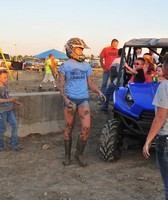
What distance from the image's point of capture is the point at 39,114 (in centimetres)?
673

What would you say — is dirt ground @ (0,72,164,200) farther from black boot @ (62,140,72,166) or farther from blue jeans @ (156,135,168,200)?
blue jeans @ (156,135,168,200)

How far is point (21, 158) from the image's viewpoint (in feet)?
17.7

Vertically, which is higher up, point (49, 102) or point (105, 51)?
point (105, 51)

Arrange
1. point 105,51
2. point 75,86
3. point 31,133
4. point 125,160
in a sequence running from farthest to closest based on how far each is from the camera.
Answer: point 105,51
point 31,133
point 125,160
point 75,86

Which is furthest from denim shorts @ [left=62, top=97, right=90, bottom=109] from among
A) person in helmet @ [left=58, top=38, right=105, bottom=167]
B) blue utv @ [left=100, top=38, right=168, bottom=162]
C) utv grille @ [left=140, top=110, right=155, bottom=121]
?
utv grille @ [left=140, top=110, right=155, bottom=121]

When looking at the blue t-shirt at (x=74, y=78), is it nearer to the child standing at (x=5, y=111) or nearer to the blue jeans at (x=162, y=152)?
the child standing at (x=5, y=111)

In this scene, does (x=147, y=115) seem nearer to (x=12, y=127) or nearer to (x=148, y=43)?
(x=148, y=43)

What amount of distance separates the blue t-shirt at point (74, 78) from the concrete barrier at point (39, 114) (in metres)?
1.71

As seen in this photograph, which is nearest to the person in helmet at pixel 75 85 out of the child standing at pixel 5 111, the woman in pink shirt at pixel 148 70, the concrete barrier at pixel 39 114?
the child standing at pixel 5 111

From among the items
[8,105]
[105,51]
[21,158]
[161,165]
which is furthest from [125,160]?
[105,51]

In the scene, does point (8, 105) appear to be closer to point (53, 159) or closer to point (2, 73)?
point (2, 73)

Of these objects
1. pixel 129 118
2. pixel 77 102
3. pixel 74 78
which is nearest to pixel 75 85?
pixel 74 78

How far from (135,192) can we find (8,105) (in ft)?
8.48

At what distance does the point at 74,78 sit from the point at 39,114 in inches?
76.8
